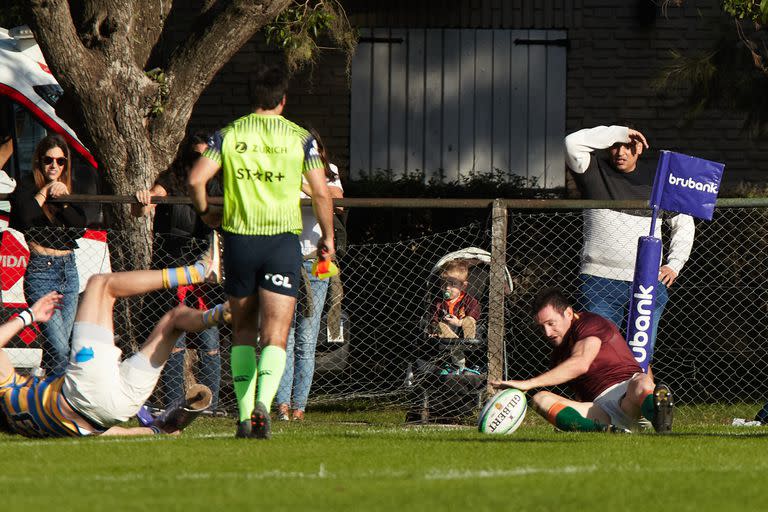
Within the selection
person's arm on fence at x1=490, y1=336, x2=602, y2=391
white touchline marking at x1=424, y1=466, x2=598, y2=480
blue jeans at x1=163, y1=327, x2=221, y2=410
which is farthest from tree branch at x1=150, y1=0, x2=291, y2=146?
white touchline marking at x1=424, y1=466, x2=598, y2=480

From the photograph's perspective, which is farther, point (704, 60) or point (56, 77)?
point (704, 60)

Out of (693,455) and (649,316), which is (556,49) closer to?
(649,316)

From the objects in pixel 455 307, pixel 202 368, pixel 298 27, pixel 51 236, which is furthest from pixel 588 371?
pixel 298 27

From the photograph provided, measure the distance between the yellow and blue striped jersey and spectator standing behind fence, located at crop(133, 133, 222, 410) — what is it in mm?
2015

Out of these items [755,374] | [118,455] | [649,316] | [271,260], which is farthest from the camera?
[755,374]

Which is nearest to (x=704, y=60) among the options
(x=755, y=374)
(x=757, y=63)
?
(x=757, y=63)

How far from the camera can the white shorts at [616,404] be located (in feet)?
27.1

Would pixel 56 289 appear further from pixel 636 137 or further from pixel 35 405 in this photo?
pixel 636 137

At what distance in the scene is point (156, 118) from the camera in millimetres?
10906

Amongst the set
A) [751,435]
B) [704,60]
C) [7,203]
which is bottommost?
[751,435]

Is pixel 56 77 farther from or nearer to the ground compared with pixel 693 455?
farther from the ground

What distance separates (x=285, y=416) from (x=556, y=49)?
762 centimetres

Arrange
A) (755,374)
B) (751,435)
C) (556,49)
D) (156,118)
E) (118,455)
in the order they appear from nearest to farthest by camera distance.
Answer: (118,455)
(751,435)
(156,118)
(755,374)
(556,49)

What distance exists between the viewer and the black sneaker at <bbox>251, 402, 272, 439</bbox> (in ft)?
22.9
